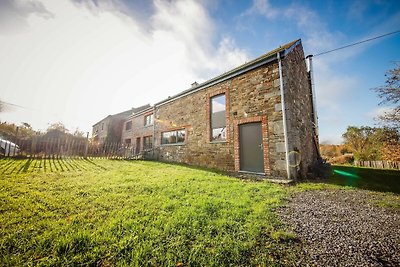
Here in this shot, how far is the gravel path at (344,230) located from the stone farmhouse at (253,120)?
2580 millimetres

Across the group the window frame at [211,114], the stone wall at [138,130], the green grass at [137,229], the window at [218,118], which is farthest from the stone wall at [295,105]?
the stone wall at [138,130]

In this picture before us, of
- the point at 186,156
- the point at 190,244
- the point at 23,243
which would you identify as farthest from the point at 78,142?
the point at 190,244

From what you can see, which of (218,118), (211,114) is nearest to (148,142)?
(211,114)

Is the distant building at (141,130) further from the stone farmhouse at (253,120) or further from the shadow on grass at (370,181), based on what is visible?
the shadow on grass at (370,181)

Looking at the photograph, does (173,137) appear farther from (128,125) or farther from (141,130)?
(128,125)

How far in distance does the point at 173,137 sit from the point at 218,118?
4792 millimetres

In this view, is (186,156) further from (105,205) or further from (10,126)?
(10,126)

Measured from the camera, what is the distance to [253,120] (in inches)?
294

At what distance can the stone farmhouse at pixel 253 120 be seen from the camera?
6762 millimetres

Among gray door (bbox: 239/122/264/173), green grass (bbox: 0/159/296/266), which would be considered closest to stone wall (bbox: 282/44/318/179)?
gray door (bbox: 239/122/264/173)

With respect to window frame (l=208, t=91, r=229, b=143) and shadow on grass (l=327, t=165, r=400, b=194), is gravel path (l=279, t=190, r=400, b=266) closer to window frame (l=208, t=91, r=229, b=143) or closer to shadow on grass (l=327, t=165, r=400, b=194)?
shadow on grass (l=327, t=165, r=400, b=194)

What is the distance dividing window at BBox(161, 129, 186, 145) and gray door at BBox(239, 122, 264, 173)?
4.83 metres

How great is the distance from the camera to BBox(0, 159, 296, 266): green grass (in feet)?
6.11

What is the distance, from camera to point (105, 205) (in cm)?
324
